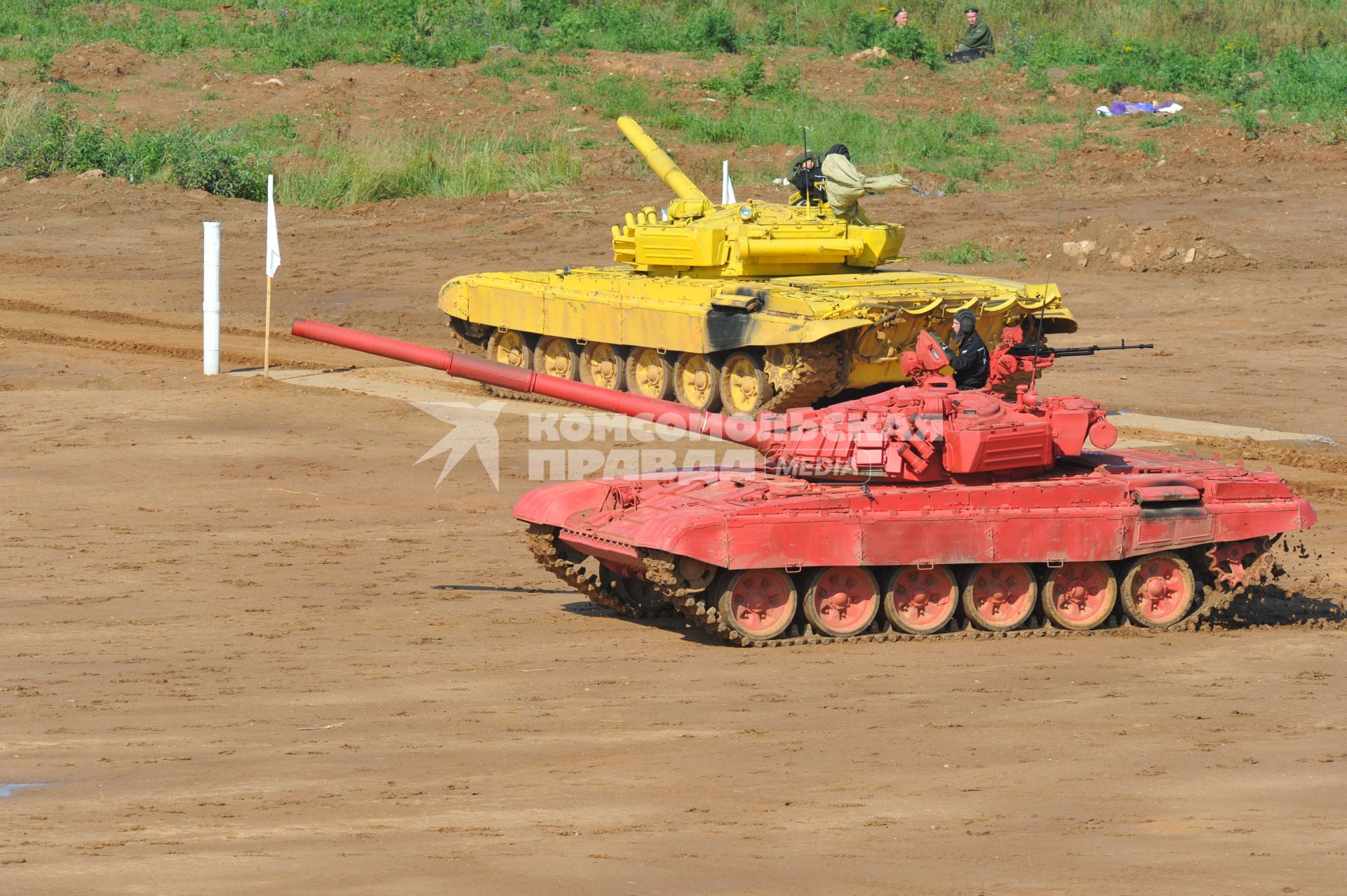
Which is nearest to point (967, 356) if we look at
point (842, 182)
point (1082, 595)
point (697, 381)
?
point (1082, 595)


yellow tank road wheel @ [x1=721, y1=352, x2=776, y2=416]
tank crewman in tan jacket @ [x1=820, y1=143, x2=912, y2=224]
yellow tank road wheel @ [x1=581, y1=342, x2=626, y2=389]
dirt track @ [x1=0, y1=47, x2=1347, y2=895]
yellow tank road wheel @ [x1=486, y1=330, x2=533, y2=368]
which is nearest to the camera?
dirt track @ [x1=0, y1=47, x2=1347, y2=895]

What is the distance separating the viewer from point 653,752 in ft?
30.0

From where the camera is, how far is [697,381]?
19.9 m

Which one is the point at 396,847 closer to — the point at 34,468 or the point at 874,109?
the point at 34,468

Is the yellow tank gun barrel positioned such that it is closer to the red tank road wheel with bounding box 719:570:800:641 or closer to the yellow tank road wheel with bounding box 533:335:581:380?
the yellow tank road wheel with bounding box 533:335:581:380

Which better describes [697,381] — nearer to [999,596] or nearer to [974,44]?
[999,596]

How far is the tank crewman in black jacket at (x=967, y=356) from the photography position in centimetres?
1280

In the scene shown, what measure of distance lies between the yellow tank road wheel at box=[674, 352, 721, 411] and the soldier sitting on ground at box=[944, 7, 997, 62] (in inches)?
909

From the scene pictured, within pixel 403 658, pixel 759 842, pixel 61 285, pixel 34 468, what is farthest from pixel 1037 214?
pixel 759 842

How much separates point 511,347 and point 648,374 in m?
2.58

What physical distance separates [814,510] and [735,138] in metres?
24.4

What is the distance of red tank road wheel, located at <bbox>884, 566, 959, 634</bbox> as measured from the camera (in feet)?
39.2

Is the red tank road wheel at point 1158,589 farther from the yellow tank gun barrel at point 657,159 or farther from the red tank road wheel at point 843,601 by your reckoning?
the yellow tank gun barrel at point 657,159


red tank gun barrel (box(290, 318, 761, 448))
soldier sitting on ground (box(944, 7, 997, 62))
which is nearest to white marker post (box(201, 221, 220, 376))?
red tank gun barrel (box(290, 318, 761, 448))
